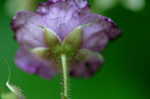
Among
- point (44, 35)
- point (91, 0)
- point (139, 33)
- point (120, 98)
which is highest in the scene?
point (44, 35)

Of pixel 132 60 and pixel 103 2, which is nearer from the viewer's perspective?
pixel 103 2

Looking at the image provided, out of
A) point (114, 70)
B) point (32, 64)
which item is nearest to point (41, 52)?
point (32, 64)

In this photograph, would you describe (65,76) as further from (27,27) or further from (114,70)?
(114,70)

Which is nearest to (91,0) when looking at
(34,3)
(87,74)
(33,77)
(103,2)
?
(103,2)

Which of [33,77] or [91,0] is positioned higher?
[91,0]

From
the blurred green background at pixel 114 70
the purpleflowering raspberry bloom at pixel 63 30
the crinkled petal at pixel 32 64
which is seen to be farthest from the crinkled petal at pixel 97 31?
the blurred green background at pixel 114 70

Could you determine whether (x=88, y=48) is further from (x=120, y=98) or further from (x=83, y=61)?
(x=120, y=98)

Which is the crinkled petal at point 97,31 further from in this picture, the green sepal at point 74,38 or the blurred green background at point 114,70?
the blurred green background at point 114,70
